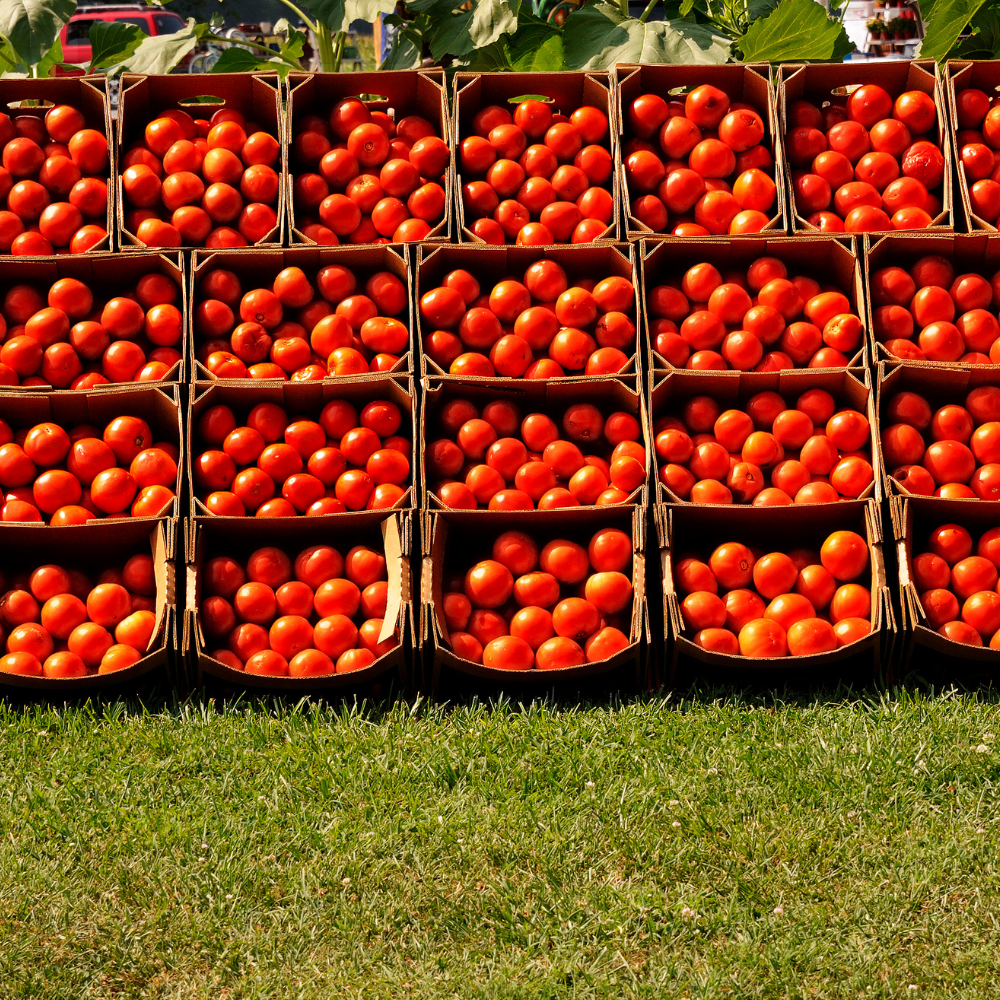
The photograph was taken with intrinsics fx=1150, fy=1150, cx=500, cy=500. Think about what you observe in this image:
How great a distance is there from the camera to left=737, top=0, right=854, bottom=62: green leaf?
4977mm

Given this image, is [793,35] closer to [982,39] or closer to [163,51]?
[982,39]

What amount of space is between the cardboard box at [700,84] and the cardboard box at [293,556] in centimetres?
155

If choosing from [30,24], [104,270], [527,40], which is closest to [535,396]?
[104,270]

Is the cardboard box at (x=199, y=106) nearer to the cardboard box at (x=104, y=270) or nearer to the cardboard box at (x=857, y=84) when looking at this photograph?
the cardboard box at (x=104, y=270)

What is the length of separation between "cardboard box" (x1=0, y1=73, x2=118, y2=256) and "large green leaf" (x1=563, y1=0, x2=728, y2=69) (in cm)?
208

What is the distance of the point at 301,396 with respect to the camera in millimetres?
3998

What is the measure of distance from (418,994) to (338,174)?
307 centimetres

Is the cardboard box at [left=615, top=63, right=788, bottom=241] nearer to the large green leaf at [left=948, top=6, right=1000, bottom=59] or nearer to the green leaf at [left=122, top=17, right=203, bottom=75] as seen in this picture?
the large green leaf at [left=948, top=6, right=1000, bottom=59]

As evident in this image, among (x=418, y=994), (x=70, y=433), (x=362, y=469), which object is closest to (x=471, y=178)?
(x=362, y=469)

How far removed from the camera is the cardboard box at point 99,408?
391 cm

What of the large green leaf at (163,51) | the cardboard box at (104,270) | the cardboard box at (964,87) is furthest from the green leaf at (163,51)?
the cardboard box at (964,87)

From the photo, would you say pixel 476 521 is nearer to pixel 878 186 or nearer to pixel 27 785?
pixel 27 785

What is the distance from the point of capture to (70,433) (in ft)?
13.2

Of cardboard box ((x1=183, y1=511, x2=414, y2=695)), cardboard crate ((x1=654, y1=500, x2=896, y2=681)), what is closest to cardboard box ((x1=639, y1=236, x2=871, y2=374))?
cardboard crate ((x1=654, y1=500, x2=896, y2=681))
